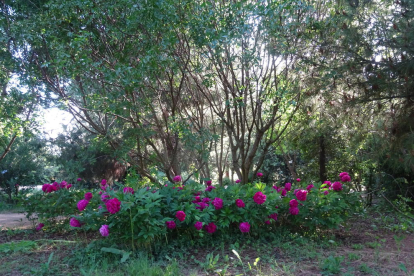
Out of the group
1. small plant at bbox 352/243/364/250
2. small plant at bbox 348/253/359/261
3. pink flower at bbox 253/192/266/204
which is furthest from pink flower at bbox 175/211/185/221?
small plant at bbox 352/243/364/250

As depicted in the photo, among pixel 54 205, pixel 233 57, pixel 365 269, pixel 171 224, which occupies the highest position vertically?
pixel 233 57

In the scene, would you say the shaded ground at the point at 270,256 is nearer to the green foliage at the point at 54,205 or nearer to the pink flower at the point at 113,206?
the green foliage at the point at 54,205

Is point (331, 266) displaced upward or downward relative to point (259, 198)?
downward

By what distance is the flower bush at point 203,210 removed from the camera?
3883 mm

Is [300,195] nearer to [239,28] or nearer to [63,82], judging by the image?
[239,28]

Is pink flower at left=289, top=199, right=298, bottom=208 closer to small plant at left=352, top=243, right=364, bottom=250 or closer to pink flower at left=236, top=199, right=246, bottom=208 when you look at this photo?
pink flower at left=236, top=199, right=246, bottom=208

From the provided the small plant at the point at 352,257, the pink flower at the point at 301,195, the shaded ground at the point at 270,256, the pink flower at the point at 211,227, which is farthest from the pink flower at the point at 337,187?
the pink flower at the point at 211,227

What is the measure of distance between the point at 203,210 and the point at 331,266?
1.51 meters

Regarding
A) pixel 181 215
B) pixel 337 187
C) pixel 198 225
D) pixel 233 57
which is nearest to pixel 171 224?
A: pixel 181 215

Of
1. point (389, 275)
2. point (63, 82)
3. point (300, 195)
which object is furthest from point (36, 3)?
point (389, 275)

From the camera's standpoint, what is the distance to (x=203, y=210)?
4.27 m

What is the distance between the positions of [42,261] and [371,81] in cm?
511

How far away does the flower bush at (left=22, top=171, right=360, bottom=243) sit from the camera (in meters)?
3.88

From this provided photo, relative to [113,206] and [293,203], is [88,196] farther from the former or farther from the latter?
[293,203]
